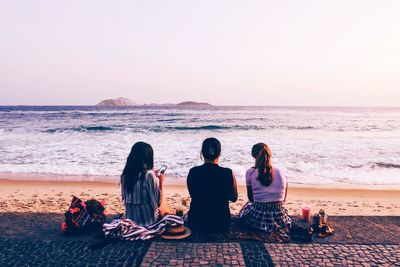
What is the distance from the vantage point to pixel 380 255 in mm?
3893

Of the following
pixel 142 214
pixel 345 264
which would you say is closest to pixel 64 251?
pixel 142 214

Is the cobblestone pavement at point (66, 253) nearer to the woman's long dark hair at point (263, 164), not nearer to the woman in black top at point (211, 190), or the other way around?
the woman in black top at point (211, 190)

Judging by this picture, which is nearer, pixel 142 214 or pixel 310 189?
pixel 142 214

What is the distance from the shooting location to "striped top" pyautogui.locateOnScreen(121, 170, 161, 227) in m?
4.29

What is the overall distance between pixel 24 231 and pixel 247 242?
3133mm

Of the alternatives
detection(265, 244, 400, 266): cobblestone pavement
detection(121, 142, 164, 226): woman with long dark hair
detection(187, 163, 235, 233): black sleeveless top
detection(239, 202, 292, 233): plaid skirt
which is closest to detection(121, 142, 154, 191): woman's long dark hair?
detection(121, 142, 164, 226): woman with long dark hair

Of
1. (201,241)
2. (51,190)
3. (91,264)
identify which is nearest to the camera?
(91,264)

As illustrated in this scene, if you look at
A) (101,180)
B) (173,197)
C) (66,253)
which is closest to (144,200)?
(66,253)

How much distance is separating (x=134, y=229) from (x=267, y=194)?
1.85 meters

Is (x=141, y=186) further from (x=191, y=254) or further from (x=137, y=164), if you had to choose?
(x=191, y=254)

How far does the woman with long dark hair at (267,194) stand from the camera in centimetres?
435

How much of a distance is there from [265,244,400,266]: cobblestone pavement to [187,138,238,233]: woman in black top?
741mm

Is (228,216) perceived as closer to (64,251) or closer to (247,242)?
(247,242)

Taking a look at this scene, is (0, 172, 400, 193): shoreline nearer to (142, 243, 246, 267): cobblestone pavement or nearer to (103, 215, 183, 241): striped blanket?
(103, 215, 183, 241): striped blanket
